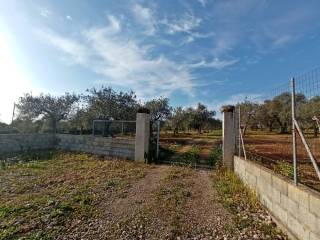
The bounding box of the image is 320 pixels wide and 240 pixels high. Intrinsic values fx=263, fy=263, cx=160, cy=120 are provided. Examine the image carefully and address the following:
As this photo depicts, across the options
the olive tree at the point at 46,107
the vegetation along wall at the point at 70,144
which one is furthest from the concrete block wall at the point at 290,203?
the olive tree at the point at 46,107

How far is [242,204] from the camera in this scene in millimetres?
5734

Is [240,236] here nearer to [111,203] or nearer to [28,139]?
[111,203]

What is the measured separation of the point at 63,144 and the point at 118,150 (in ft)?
16.2

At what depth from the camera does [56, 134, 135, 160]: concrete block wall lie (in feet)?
39.9

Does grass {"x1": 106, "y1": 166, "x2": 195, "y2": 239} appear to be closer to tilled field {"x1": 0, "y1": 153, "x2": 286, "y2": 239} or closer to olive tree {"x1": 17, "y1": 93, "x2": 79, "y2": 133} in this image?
tilled field {"x1": 0, "y1": 153, "x2": 286, "y2": 239}

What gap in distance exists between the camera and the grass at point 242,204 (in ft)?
14.7

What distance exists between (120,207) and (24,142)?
1205 centimetres

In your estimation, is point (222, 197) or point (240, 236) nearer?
point (240, 236)

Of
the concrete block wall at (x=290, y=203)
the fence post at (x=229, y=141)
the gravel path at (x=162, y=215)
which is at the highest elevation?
the fence post at (x=229, y=141)

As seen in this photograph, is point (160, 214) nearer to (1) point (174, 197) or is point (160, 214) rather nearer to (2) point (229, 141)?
(1) point (174, 197)

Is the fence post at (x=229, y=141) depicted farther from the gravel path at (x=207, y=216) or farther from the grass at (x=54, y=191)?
the grass at (x=54, y=191)

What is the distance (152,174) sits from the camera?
9102 mm

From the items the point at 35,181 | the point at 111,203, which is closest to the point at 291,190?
the point at 111,203

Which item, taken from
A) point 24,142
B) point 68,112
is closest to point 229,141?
point 24,142
